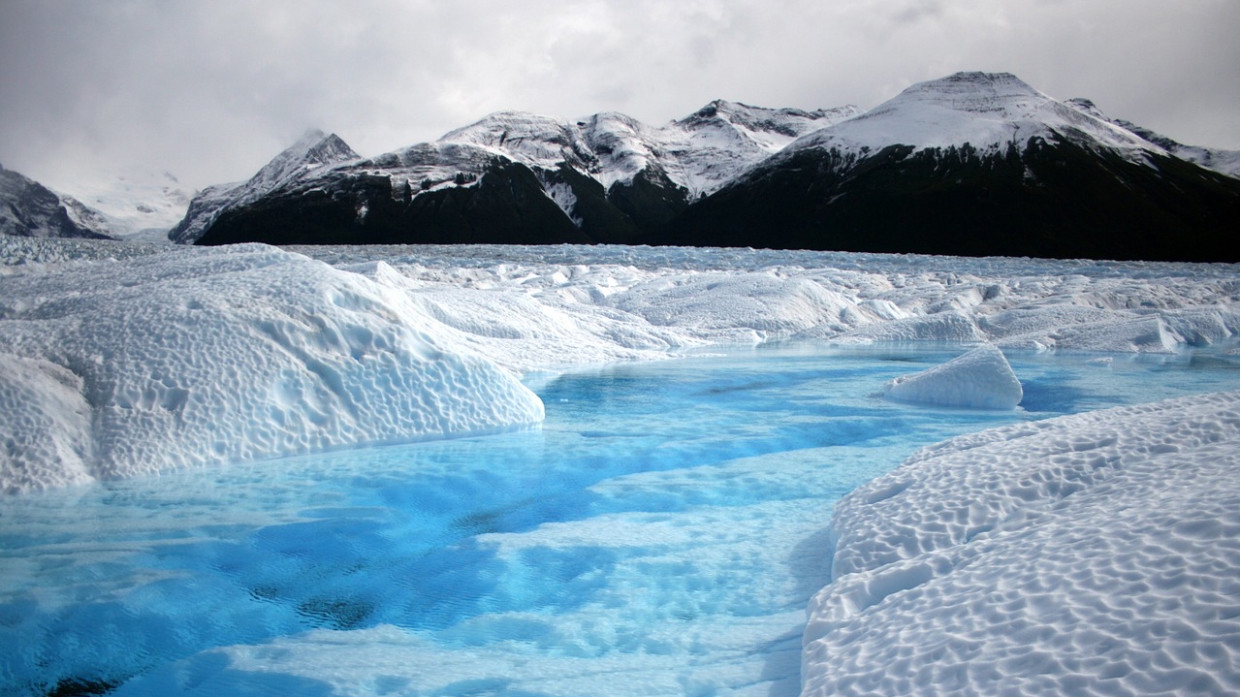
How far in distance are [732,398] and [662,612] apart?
628 centimetres

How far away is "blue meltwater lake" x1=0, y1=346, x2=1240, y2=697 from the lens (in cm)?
→ 277

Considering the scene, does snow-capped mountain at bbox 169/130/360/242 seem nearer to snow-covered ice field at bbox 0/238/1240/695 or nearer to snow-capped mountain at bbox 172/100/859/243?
snow-capped mountain at bbox 172/100/859/243

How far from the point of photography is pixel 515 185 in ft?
335

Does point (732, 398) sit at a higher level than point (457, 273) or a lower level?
lower

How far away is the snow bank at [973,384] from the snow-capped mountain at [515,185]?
8530cm

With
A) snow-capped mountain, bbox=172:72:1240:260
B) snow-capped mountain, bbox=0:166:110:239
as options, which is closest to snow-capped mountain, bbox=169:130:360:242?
snow-capped mountain, bbox=0:166:110:239

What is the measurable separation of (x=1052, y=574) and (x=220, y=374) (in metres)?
5.69

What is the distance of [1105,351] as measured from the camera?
15805 mm

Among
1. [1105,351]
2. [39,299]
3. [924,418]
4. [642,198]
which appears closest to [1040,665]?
[924,418]

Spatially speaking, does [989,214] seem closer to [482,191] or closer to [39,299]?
[482,191]

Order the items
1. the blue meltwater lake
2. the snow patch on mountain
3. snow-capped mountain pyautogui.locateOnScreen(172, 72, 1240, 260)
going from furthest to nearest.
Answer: the snow patch on mountain < snow-capped mountain pyautogui.locateOnScreen(172, 72, 1240, 260) < the blue meltwater lake

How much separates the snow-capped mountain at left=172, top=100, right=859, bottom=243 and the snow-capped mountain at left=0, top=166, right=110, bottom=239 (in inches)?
2482

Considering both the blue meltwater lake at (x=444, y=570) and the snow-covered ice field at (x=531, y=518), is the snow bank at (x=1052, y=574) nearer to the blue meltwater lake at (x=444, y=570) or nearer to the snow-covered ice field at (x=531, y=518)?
the snow-covered ice field at (x=531, y=518)

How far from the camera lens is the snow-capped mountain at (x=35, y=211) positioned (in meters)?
174
